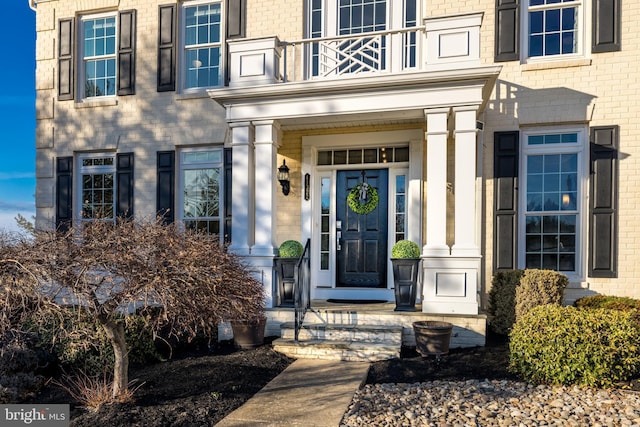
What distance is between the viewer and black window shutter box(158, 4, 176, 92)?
8.27 m

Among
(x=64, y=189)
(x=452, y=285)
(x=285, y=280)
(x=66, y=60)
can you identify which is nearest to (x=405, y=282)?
(x=452, y=285)

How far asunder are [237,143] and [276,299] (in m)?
2.32

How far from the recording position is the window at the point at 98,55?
8.79m

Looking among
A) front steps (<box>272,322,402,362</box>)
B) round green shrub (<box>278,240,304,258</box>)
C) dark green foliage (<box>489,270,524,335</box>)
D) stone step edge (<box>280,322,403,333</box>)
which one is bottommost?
front steps (<box>272,322,402,362</box>)

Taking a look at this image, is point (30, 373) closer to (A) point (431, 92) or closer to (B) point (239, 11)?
(A) point (431, 92)

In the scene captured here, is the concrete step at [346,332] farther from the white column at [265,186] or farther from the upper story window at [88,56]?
the upper story window at [88,56]

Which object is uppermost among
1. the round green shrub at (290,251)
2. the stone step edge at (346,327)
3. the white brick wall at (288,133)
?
the white brick wall at (288,133)

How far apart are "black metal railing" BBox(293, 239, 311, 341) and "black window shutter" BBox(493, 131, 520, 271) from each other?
285cm

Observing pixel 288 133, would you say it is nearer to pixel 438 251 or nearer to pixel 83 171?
pixel 438 251

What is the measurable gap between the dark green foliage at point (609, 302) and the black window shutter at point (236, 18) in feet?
22.0

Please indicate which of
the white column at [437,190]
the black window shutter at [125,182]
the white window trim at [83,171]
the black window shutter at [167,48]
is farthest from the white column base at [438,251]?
the white window trim at [83,171]

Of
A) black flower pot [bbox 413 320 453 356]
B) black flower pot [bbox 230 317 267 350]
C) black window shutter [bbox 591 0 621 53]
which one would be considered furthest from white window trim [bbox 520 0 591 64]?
black flower pot [bbox 230 317 267 350]

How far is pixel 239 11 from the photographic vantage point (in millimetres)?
8039

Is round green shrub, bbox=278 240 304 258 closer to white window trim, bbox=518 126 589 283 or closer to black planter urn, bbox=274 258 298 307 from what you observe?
black planter urn, bbox=274 258 298 307
